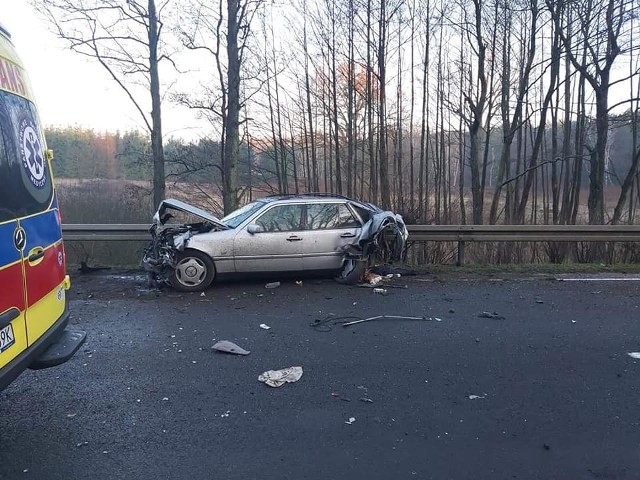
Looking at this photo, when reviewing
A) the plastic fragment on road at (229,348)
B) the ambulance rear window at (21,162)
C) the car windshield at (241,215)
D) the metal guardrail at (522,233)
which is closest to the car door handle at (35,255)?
the ambulance rear window at (21,162)

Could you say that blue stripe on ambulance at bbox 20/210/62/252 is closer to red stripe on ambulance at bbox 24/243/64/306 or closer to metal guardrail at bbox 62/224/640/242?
red stripe on ambulance at bbox 24/243/64/306

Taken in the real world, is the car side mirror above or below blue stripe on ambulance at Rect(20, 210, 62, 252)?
below

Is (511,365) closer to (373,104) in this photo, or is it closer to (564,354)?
(564,354)

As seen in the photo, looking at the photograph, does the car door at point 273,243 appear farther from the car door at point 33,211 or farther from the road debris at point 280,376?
the car door at point 33,211

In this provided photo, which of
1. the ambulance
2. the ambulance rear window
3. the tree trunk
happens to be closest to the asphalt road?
the ambulance

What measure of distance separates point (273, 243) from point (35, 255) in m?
4.62

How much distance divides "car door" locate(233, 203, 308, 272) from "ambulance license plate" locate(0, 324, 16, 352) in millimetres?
4703

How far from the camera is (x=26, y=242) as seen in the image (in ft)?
10.1

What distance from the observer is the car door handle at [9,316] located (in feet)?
9.05

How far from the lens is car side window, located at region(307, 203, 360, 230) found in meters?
7.96

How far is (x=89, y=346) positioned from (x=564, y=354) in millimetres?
4789

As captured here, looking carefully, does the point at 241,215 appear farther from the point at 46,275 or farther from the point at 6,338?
the point at 6,338

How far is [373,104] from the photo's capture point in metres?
21.0

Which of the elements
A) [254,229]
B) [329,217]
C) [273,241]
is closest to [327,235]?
[329,217]
